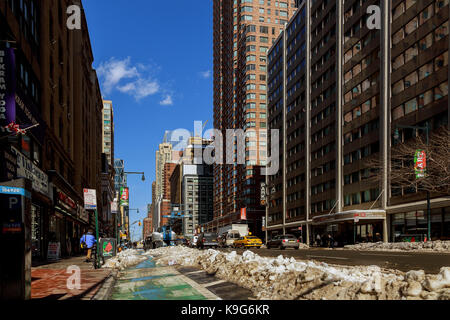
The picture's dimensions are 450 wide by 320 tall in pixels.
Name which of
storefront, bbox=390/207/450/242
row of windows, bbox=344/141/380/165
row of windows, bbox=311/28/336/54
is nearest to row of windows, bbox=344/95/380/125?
row of windows, bbox=344/141/380/165

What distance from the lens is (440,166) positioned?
A: 114ft

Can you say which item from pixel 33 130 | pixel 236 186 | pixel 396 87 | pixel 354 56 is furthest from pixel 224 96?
pixel 33 130

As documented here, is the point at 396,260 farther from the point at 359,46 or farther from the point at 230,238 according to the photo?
the point at 359,46

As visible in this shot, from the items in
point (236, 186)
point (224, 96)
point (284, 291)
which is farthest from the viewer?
point (224, 96)

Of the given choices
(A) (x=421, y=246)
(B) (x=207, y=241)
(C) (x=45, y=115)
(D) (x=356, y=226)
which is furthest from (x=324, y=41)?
(C) (x=45, y=115)

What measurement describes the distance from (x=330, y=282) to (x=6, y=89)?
44.5 ft

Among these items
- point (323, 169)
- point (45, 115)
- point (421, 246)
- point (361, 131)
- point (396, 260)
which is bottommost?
point (421, 246)

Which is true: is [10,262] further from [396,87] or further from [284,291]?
[396,87]

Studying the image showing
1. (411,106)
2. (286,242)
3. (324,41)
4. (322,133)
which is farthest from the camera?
(324,41)

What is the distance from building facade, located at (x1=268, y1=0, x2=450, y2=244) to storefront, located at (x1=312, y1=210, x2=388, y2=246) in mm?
152

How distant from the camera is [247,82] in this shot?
115062 mm

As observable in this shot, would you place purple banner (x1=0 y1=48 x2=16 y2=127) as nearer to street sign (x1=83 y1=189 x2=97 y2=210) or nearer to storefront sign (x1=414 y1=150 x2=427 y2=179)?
street sign (x1=83 y1=189 x2=97 y2=210)

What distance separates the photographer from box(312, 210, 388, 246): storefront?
1919 inches
